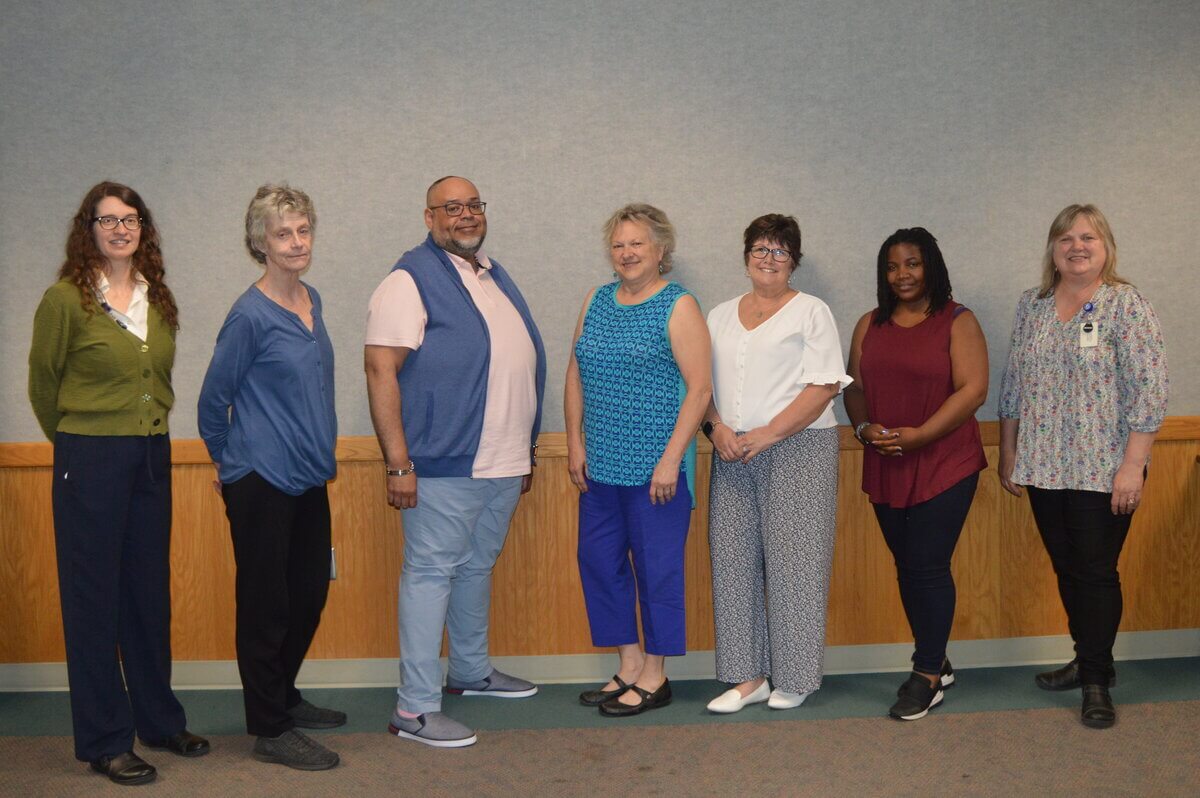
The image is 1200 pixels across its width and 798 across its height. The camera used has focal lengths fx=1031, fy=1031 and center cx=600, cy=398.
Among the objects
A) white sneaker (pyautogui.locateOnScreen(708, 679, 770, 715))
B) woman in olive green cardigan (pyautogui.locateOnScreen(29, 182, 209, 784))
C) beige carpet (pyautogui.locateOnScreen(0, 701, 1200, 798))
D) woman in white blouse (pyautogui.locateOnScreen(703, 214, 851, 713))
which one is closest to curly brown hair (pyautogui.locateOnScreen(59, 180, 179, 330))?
woman in olive green cardigan (pyautogui.locateOnScreen(29, 182, 209, 784))

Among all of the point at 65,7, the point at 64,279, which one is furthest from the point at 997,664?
the point at 65,7

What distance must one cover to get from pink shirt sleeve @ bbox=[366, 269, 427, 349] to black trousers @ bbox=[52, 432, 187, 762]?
0.65m

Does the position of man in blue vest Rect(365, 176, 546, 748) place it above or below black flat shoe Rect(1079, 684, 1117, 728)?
above

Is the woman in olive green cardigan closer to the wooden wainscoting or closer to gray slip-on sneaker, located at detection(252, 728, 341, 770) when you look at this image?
gray slip-on sneaker, located at detection(252, 728, 341, 770)

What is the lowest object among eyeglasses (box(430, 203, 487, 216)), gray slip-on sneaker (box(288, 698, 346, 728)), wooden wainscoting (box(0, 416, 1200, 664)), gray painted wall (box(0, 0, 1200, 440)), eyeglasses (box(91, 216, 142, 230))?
gray slip-on sneaker (box(288, 698, 346, 728))

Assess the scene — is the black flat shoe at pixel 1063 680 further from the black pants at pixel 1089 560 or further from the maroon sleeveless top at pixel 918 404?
the maroon sleeveless top at pixel 918 404

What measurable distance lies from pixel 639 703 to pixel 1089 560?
143 cm

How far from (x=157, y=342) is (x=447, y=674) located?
1.46 meters

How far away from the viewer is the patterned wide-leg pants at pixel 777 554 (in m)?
3.15

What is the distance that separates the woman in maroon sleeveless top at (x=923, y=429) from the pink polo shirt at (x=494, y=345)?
1076 millimetres

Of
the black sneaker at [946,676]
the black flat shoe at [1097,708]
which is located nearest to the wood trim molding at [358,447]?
the black sneaker at [946,676]

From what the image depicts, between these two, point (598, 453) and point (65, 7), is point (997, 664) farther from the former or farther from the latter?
point (65, 7)

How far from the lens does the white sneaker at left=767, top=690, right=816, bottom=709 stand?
322 centimetres

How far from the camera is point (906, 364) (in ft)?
10.4
